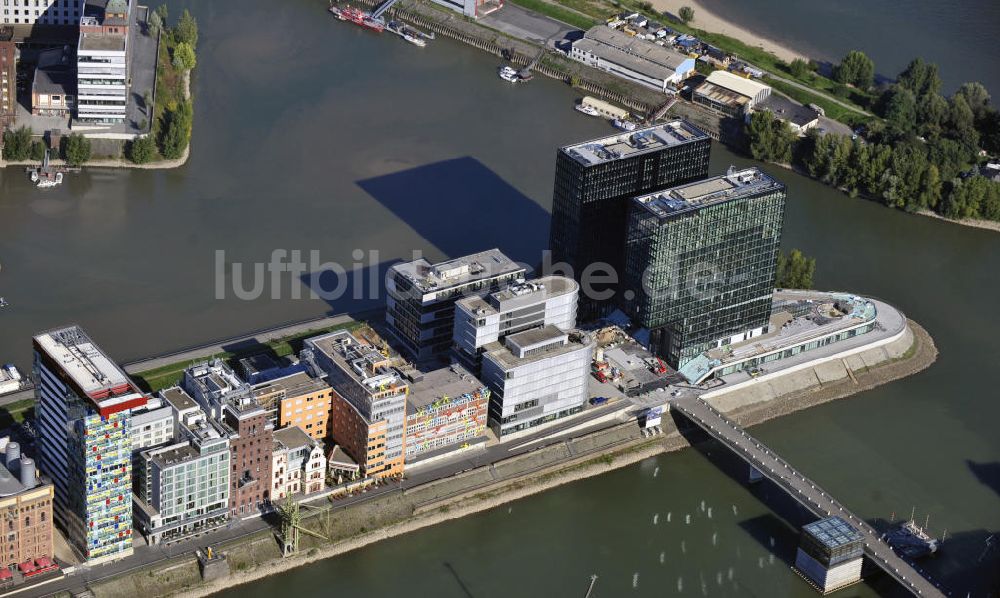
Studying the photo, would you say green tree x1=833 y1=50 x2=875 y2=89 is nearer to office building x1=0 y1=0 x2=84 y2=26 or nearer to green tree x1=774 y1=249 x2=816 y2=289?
green tree x1=774 y1=249 x2=816 y2=289

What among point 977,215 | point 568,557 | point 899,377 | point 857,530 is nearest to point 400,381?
point 568,557

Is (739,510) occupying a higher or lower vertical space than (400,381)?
lower

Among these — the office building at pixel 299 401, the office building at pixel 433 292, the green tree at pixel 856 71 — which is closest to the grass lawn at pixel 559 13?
the green tree at pixel 856 71

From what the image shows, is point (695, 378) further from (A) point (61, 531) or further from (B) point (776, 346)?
(A) point (61, 531)

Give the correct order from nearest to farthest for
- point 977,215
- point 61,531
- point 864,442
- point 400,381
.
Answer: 1. point 61,531
2. point 400,381
3. point 864,442
4. point 977,215

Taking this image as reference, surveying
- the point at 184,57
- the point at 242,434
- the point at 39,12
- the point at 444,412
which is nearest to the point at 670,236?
the point at 444,412

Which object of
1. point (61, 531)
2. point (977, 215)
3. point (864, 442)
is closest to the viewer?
point (61, 531)
